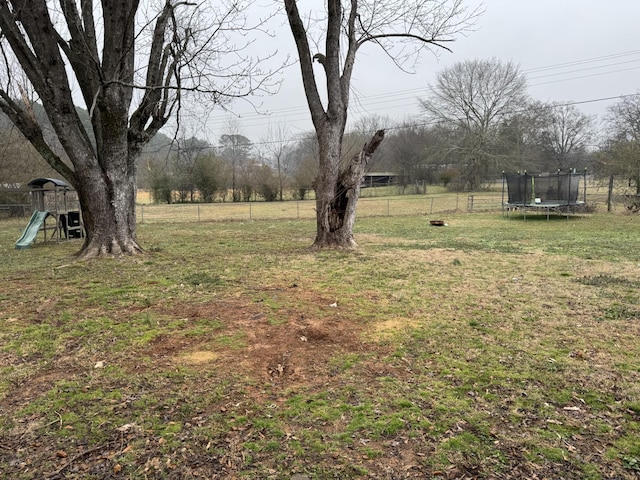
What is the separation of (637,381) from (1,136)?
26.7 m

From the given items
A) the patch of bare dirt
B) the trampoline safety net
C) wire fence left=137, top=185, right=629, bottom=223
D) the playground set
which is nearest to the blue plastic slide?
the playground set

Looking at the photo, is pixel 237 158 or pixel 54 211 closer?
pixel 54 211

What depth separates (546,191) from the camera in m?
19.3

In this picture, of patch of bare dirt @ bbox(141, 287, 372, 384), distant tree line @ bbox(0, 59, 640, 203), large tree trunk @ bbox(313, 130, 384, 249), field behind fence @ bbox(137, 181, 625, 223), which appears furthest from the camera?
distant tree line @ bbox(0, 59, 640, 203)

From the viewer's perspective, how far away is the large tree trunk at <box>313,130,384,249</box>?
9.10 m

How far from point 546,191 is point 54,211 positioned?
1971 centimetres

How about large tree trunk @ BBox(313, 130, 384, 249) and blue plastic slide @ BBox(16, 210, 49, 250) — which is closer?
large tree trunk @ BBox(313, 130, 384, 249)

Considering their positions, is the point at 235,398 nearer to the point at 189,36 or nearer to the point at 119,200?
the point at 119,200

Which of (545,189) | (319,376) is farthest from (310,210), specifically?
(319,376)

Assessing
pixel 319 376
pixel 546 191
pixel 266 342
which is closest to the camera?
pixel 319 376

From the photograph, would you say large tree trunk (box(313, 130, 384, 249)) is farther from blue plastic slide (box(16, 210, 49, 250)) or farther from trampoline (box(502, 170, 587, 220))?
trampoline (box(502, 170, 587, 220))

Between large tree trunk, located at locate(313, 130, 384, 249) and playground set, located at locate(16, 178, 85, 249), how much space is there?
313 inches

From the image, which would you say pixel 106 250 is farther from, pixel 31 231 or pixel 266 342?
pixel 266 342

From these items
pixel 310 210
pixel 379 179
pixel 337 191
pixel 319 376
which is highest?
pixel 379 179
